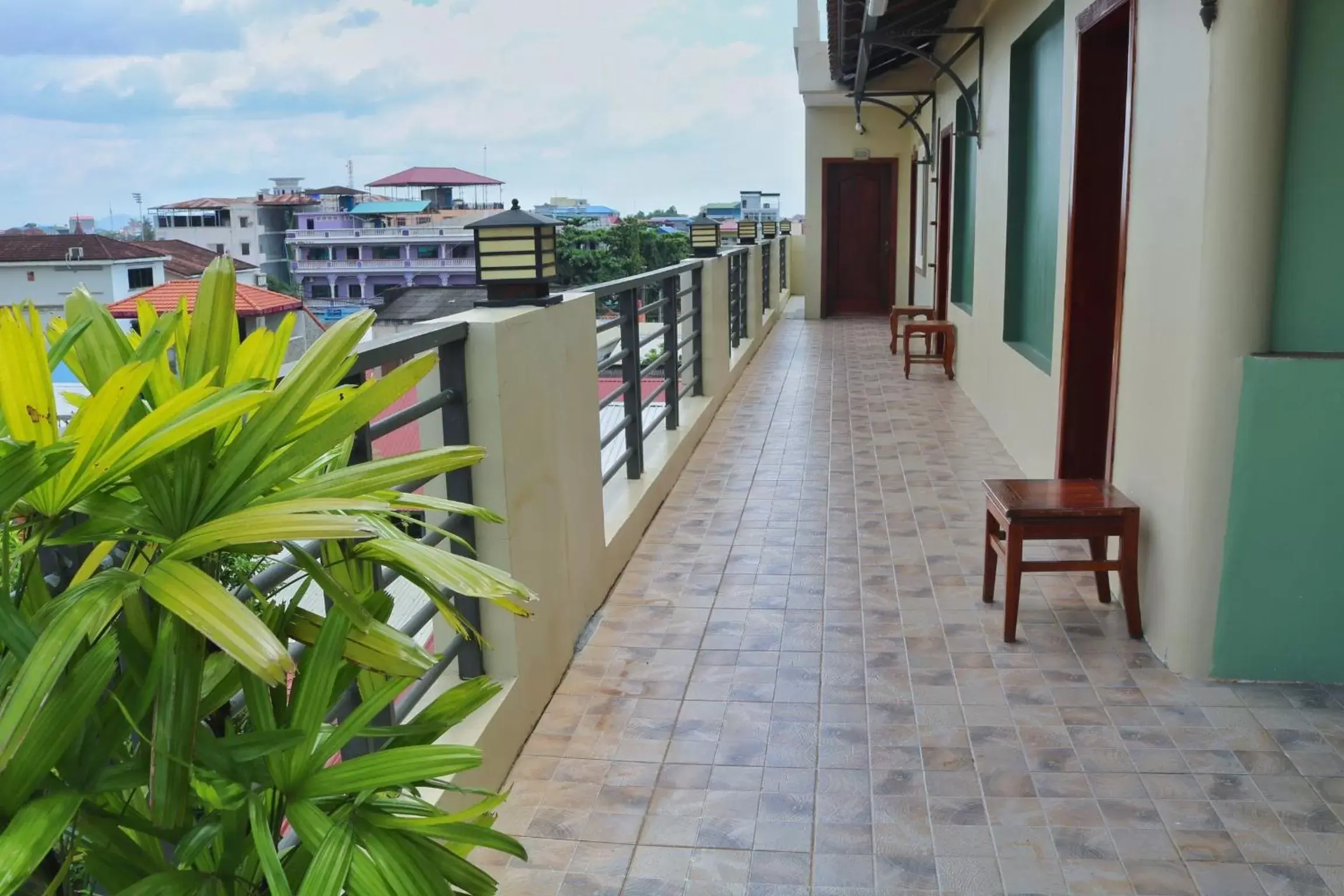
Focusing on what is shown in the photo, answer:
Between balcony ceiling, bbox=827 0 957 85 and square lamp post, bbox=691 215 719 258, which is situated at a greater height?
balcony ceiling, bbox=827 0 957 85

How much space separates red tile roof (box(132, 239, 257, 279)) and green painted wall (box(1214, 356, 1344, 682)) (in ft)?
8.39

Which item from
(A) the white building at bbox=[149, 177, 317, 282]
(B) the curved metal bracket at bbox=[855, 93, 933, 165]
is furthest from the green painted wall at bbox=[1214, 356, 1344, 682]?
(B) the curved metal bracket at bbox=[855, 93, 933, 165]

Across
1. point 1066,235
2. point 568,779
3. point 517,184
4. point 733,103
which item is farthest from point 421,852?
point 733,103

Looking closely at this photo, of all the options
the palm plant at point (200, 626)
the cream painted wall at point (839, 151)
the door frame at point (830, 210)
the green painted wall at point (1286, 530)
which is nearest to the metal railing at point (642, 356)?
the green painted wall at point (1286, 530)

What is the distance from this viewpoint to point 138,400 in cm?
126

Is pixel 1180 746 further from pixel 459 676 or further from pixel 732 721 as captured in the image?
pixel 459 676

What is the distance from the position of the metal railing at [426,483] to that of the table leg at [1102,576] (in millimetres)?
2113

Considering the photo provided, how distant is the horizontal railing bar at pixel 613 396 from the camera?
13.6 ft

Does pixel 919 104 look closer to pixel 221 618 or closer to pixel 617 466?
pixel 617 466

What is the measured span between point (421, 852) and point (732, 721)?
186 centimetres

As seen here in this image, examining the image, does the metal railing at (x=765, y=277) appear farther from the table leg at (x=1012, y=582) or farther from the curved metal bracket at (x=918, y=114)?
the table leg at (x=1012, y=582)

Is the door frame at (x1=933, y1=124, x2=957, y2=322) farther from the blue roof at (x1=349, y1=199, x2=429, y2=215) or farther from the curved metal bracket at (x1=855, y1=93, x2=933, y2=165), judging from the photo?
the blue roof at (x1=349, y1=199, x2=429, y2=215)

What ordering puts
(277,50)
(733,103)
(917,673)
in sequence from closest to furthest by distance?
(917,673)
(733,103)
(277,50)

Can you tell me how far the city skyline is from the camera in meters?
8.79
